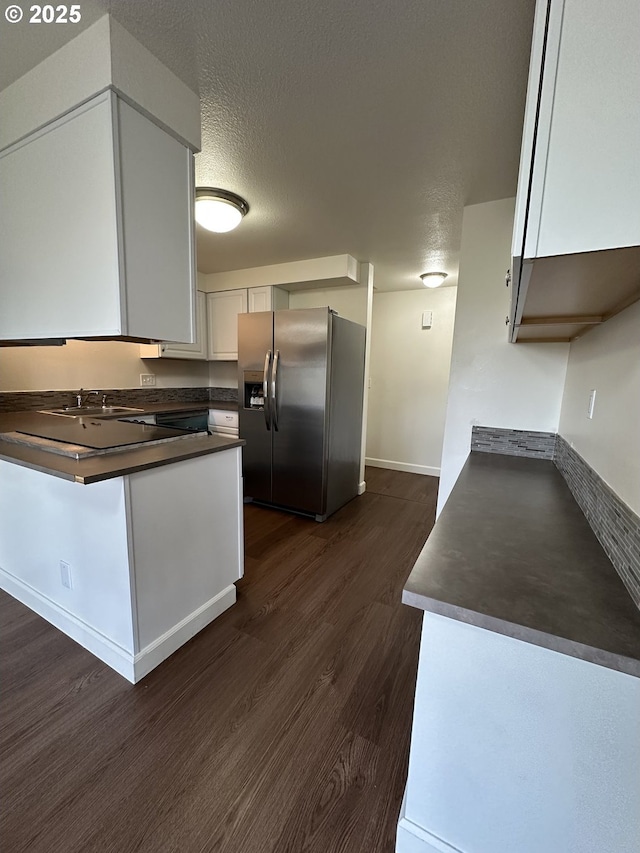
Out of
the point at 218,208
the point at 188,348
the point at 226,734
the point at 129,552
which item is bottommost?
the point at 226,734

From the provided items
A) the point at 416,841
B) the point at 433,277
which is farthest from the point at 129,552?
the point at 433,277

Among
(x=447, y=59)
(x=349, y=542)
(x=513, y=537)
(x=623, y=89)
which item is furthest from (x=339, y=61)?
(x=349, y=542)

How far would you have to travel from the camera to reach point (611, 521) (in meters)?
0.90

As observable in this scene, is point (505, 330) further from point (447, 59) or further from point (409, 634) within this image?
point (409, 634)

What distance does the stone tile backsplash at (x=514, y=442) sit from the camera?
78.6 inches

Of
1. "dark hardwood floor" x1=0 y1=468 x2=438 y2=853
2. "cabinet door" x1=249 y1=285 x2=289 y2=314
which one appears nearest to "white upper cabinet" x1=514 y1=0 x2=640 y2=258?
"dark hardwood floor" x1=0 y1=468 x2=438 y2=853

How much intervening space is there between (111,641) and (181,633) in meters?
0.29

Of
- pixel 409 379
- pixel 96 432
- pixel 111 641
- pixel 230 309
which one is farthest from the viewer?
pixel 409 379

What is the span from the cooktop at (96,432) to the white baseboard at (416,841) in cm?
160

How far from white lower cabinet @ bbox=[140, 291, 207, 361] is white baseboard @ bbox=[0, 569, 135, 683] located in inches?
82.3

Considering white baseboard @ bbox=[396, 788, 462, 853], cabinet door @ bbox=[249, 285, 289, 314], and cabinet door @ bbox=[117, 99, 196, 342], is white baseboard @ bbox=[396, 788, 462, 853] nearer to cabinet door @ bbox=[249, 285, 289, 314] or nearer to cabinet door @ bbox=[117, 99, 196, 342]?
cabinet door @ bbox=[117, 99, 196, 342]

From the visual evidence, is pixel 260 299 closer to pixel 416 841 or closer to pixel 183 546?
pixel 183 546

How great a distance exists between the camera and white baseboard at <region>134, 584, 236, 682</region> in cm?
→ 147

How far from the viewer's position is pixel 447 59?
123cm
